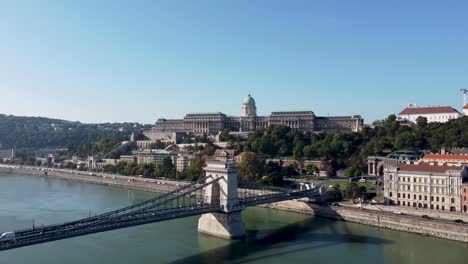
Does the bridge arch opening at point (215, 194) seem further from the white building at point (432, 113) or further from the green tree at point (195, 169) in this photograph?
the white building at point (432, 113)

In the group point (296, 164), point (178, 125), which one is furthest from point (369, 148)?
point (178, 125)

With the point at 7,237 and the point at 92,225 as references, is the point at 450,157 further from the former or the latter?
the point at 7,237

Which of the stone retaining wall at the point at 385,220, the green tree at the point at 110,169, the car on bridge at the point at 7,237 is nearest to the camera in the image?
the car on bridge at the point at 7,237

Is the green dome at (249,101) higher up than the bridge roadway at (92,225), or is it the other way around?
the green dome at (249,101)

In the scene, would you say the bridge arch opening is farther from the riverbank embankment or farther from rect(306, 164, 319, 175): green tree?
rect(306, 164, 319, 175): green tree

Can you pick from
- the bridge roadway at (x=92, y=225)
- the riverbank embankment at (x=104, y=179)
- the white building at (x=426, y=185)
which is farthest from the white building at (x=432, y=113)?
the bridge roadway at (x=92, y=225)

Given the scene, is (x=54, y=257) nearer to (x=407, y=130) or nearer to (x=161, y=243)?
(x=161, y=243)

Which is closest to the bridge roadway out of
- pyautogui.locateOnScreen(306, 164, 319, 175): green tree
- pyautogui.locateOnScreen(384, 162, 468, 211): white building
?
pyautogui.locateOnScreen(384, 162, 468, 211): white building
